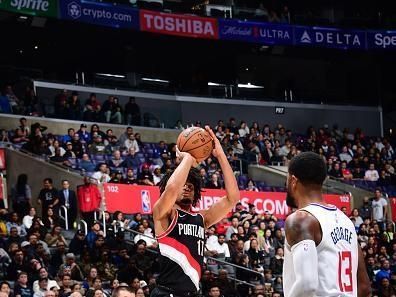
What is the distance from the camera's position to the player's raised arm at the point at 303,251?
16.2ft

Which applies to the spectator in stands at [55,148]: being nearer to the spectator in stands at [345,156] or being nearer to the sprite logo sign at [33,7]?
the sprite logo sign at [33,7]

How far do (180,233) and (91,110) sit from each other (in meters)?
20.3

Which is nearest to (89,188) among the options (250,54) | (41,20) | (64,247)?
(64,247)

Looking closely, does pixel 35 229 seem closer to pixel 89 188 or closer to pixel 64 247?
pixel 64 247

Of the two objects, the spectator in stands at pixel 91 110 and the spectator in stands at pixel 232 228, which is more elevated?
the spectator in stands at pixel 91 110

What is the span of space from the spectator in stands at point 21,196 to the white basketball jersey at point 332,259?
1438 centimetres

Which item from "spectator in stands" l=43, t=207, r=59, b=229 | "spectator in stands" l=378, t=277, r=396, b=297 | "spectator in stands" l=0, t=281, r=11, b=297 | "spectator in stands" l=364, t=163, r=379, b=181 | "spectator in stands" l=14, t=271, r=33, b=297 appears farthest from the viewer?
"spectator in stands" l=364, t=163, r=379, b=181

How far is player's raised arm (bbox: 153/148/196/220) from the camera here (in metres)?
6.46

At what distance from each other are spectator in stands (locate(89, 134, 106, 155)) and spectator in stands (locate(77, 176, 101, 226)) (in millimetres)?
3861

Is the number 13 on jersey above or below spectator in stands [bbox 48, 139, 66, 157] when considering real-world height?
below

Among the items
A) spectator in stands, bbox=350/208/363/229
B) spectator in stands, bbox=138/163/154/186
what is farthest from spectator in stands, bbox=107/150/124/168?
spectator in stands, bbox=350/208/363/229

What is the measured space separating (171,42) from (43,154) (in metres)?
12.1

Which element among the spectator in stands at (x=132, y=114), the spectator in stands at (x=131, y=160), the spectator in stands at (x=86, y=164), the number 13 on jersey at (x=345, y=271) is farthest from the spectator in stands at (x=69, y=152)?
the number 13 on jersey at (x=345, y=271)

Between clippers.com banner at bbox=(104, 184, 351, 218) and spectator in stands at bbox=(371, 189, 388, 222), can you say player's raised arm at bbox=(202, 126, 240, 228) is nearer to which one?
clippers.com banner at bbox=(104, 184, 351, 218)
